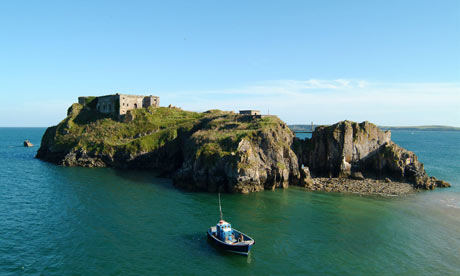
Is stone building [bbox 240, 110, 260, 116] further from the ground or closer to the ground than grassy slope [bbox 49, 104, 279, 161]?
further from the ground

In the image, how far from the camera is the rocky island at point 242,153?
214ft

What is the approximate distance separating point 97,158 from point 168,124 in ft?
86.0

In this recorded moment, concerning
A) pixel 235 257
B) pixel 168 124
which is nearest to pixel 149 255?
pixel 235 257

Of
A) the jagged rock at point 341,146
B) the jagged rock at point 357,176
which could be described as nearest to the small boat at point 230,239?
the jagged rock at point 341,146

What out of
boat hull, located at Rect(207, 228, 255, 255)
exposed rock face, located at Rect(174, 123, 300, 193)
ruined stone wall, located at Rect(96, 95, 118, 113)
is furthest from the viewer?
ruined stone wall, located at Rect(96, 95, 118, 113)

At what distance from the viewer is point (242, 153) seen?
64.3 m

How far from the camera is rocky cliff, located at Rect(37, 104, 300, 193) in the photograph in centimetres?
6431

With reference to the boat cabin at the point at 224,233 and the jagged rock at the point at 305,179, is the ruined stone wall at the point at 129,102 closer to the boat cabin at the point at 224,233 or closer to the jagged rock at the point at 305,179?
the jagged rock at the point at 305,179

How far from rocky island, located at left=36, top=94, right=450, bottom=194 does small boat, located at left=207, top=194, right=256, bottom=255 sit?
2278 cm

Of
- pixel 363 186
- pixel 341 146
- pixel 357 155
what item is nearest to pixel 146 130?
pixel 341 146

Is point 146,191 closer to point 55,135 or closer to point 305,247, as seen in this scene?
point 305,247

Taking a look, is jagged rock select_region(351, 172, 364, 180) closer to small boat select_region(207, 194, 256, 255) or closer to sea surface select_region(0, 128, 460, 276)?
sea surface select_region(0, 128, 460, 276)

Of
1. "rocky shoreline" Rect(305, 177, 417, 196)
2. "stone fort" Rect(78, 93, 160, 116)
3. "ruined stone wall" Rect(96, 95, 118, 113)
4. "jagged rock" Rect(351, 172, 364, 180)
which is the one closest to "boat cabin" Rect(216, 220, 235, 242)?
"rocky shoreline" Rect(305, 177, 417, 196)

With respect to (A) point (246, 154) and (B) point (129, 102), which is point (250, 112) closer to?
(A) point (246, 154)
